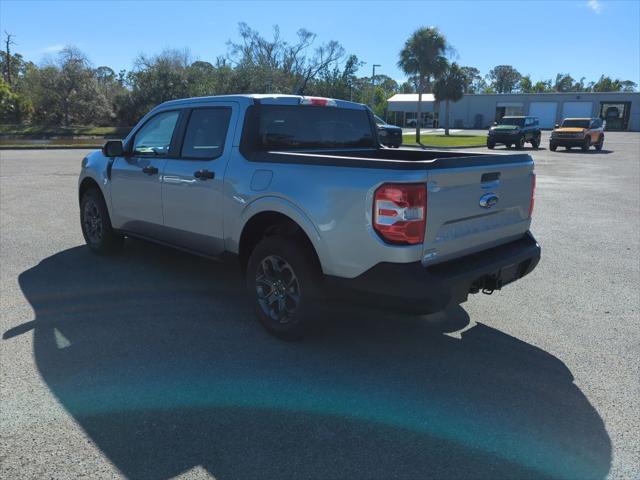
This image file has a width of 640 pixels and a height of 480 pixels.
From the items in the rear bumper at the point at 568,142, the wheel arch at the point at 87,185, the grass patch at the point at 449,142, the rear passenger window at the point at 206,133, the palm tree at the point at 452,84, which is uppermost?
the palm tree at the point at 452,84

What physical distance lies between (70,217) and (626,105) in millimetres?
74186

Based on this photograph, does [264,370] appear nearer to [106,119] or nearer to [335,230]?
[335,230]

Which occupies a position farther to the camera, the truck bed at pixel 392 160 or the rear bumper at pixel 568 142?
the rear bumper at pixel 568 142

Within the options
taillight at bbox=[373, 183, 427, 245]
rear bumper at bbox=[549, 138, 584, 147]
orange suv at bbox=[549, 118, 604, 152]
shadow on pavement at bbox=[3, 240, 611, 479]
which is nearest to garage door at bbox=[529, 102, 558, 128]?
orange suv at bbox=[549, 118, 604, 152]

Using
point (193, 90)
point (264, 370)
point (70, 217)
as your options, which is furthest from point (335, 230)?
point (193, 90)

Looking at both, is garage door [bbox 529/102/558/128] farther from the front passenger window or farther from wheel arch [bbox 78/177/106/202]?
the front passenger window

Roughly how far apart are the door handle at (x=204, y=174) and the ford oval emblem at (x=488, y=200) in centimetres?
224

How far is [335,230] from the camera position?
3531 millimetres

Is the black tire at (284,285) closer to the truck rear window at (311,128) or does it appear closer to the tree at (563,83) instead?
the truck rear window at (311,128)

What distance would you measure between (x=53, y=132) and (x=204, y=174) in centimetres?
4581

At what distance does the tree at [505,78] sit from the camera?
13462 centimetres

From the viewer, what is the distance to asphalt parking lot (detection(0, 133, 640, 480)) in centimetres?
274

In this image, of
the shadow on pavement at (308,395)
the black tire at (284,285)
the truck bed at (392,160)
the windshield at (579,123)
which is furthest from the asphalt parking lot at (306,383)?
the windshield at (579,123)

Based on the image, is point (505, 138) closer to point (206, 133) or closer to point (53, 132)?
point (206, 133)
